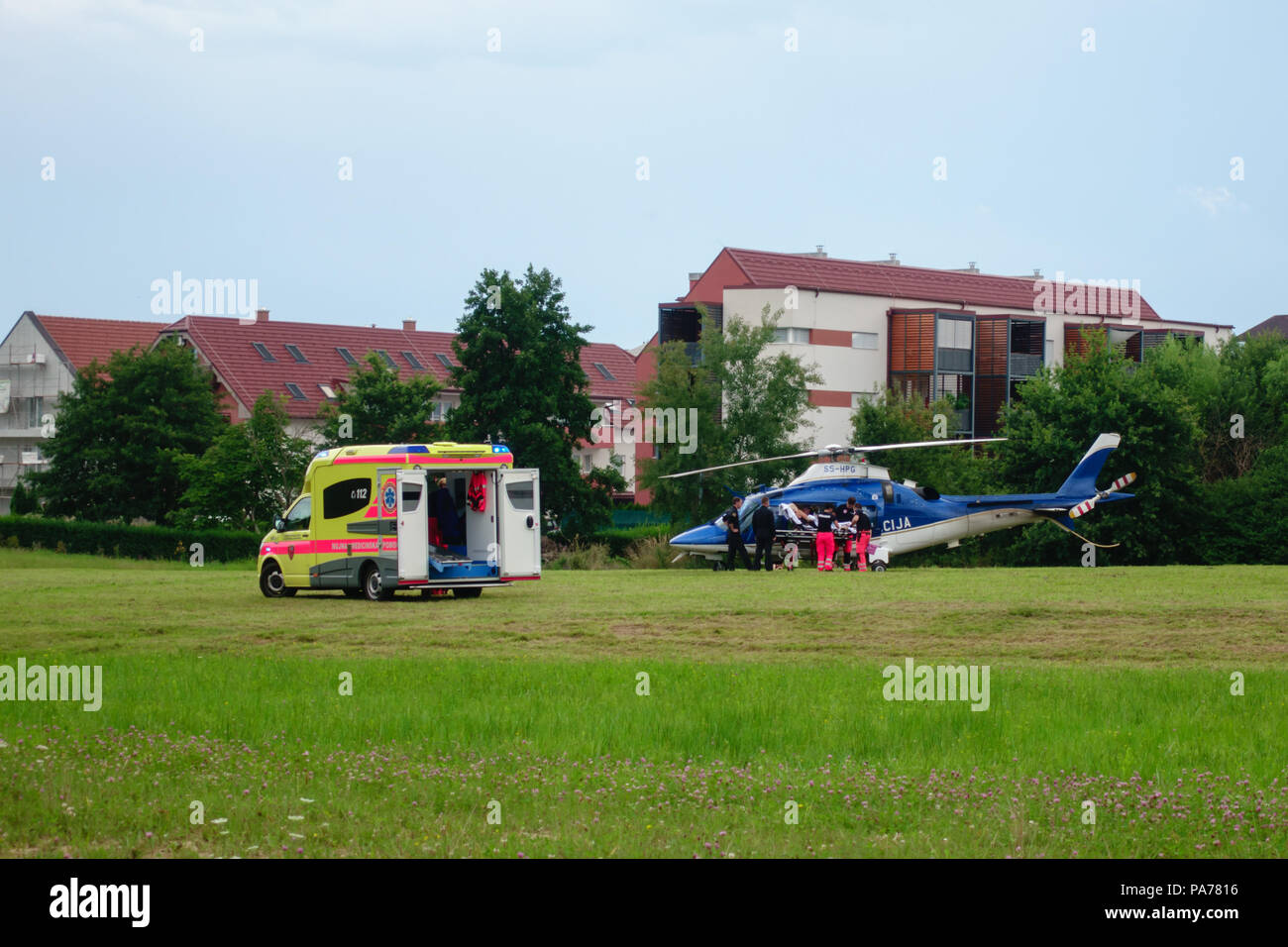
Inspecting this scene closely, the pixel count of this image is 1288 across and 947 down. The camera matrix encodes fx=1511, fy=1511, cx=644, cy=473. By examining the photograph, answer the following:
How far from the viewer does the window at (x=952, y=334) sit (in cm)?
7362

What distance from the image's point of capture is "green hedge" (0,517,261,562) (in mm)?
51969

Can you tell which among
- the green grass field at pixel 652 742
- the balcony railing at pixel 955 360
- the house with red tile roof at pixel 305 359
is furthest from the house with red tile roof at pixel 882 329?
the green grass field at pixel 652 742

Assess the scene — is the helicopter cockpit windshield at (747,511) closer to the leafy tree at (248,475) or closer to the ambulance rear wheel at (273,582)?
the ambulance rear wheel at (273,582)

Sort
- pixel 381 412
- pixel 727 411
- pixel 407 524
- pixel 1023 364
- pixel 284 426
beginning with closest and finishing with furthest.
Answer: pixel 407 524
pixel 284 426
pixel 727 411
pixel 381 412
pixel 1023 364

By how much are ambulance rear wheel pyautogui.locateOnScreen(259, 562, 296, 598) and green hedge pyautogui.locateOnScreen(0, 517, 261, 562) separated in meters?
24.9

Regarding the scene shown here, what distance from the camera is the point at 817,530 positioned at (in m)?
34.9

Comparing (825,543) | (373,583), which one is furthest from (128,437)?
(373,583)

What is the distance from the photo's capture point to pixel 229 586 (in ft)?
99.3

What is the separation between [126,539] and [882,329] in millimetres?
37864

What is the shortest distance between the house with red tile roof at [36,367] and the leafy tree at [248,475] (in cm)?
3168

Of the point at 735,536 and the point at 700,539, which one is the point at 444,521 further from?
the point at 700,539

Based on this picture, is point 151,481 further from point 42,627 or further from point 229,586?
point 42,627

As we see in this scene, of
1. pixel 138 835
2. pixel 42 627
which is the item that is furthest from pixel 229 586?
pixel 138 835
